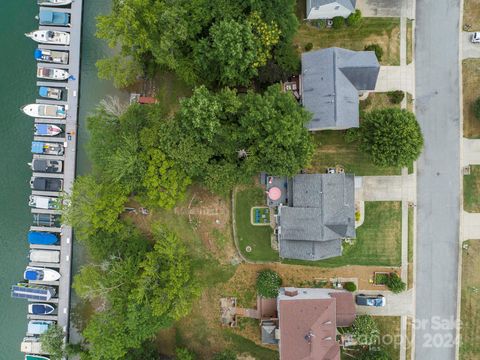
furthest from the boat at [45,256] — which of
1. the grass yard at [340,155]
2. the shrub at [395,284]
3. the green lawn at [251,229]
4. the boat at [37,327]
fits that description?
the shrub at [395,284]

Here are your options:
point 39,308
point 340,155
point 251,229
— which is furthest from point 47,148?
point 340,155

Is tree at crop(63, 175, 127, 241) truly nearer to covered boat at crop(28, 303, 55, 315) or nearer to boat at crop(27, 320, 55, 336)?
covered boat at crop(28, 303, 55, 315)

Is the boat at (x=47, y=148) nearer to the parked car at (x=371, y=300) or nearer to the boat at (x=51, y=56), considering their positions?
the boat at (x=51, y=56)

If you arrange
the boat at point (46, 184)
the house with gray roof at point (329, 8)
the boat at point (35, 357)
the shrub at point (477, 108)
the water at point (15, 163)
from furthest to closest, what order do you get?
1. the water at point (15, 163)
2. the boat at point (35, 357)
3. the boat at point (46, 184)
4. the shrub at point (477, 108)
5. the house with gray roof at point (329, 8)

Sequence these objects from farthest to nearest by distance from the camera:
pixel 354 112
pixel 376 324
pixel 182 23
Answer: pixel 376 324
pixel 354 112
pixel 182 23

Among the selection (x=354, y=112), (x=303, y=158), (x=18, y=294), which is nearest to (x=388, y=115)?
(x=354, y=112)

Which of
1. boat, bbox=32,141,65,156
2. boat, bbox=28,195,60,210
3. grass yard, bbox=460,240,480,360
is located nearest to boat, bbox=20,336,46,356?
boat, bbox=28,195,60,210

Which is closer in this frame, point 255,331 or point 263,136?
point 263,136

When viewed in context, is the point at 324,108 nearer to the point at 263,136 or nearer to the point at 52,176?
the point at 263,136
